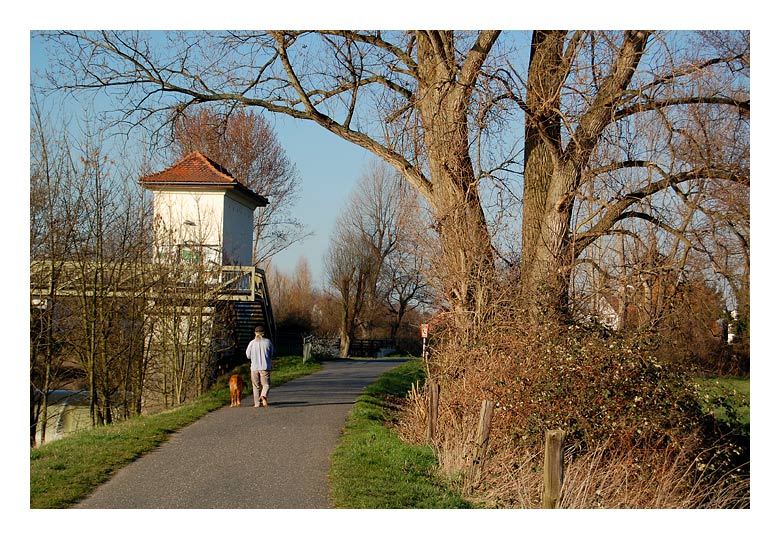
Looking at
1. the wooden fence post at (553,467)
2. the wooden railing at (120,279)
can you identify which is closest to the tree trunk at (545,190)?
the wooden fence post at (553,467)

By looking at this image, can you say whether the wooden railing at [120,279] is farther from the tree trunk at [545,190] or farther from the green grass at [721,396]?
the green grass at [721,396]

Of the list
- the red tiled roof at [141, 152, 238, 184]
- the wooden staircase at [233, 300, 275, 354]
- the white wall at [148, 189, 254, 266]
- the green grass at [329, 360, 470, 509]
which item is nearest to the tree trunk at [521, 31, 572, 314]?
the green grass at [329, 360, 470, 509]

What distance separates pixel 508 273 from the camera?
15.0 meters

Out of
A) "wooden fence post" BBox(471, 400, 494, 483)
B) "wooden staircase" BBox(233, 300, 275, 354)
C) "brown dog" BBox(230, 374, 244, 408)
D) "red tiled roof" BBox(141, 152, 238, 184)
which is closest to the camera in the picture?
"wooden fence post" BBox(471, 400, 494, 483)

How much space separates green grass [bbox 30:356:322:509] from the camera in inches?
376

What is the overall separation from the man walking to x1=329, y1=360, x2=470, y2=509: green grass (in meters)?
2.42

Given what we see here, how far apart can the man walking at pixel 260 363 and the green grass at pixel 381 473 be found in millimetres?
2416

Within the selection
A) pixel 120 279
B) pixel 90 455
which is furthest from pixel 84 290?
pixel 90 455

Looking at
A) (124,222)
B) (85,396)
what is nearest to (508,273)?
(124,222)

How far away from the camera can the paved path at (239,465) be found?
9.36 meters

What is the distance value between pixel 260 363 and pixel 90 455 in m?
5.66

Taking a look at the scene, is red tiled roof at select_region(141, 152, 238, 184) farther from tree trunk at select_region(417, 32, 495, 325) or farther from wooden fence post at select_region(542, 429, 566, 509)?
wooden fence post at select_region(542, 429, 566, 509)

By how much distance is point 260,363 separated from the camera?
17328 millimetres

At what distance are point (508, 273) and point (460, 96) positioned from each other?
312cm
